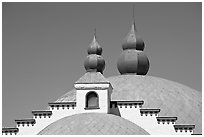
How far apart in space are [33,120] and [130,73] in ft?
48.3

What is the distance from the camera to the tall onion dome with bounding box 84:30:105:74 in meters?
61.1

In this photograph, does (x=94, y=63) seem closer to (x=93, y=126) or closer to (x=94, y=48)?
(x=94, y=48)

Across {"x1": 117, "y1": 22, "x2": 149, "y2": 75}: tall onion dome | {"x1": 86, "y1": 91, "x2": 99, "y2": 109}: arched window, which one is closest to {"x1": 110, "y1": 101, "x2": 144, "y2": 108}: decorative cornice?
{"x1": 86, "y1": 91, "x2": 99, "y2": 109}: arched window

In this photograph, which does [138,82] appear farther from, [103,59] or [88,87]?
[88,87]

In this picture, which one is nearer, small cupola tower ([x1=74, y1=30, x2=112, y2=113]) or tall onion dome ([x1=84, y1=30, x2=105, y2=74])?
small cupola tower ([x1=74, y1=30, x2=112, y2=113])

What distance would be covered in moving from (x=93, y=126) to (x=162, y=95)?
1461cm

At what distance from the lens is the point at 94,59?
61.5 m

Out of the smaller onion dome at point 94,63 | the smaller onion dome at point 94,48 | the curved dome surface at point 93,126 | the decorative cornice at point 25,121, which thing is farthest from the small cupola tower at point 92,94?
the smaller onion dome at point 94,48

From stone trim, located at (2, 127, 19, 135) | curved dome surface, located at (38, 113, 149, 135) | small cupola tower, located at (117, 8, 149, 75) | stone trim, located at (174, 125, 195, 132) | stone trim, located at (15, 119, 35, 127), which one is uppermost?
small cupola tower, located at (117, 8, 149, 75)

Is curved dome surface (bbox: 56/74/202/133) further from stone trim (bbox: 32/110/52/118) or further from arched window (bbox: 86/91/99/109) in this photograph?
Result: arched window (bbox: 86/91/99/109)

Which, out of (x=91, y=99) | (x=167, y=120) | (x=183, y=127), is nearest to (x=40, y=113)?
(x=91, y=99)

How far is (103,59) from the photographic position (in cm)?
6231

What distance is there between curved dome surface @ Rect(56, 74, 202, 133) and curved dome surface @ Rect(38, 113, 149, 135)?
32.9ft

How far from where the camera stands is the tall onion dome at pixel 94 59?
200ft
